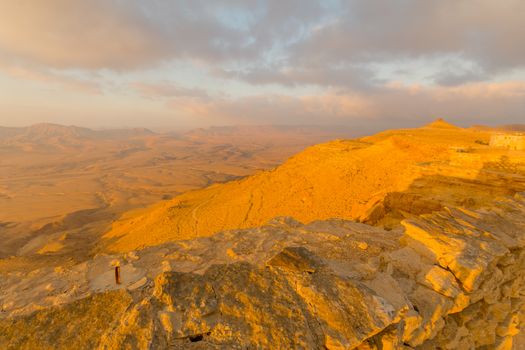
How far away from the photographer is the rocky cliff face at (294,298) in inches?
81.4

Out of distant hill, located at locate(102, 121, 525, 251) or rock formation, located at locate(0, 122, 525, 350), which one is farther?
distant hill, located at locate(102, 121, 525, 251)

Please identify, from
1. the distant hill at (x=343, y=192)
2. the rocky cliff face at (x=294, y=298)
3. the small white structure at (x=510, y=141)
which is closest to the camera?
the rocky cliff face at (x=294, y=298)

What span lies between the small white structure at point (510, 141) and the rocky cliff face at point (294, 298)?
12.2 m

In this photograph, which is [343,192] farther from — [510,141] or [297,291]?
[297,291]

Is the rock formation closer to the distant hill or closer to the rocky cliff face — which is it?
the rocky cliff face

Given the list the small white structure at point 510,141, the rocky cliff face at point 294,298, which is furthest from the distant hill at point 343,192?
the rocky cliff face at point 294,298

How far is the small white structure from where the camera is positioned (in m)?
12.7

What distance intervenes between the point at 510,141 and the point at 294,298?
1728cm

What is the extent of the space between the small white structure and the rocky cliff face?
12.2 metres

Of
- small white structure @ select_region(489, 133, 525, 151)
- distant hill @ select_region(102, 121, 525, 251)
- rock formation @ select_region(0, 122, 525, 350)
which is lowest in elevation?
distant hill @ select_region(102, 121, 525, 251)

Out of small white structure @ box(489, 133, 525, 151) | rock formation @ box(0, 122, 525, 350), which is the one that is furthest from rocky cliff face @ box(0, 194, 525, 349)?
small white structure @ box(489, 133, 525, 151)

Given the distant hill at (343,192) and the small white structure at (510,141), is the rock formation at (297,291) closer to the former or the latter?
the distant hill at (343,192)

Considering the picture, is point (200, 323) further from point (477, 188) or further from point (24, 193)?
point (24, 193)

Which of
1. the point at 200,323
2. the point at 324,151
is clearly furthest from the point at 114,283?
the point at 324,151
